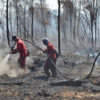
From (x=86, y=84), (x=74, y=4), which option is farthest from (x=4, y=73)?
(x=74, y=4)

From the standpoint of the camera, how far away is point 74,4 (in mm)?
44625

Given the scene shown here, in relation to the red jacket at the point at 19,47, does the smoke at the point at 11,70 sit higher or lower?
lower

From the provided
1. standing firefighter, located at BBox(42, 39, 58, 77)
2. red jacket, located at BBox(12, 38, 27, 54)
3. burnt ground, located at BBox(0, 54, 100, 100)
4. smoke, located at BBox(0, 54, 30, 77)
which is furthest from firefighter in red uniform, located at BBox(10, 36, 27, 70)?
burnt ground, located at BBox(0, 54, 100, 100)

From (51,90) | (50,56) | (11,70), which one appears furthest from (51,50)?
(51,90)

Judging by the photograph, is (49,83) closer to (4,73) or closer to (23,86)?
(23,86)

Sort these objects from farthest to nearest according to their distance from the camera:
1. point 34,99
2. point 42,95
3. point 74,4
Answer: point 74,4 < point 42,95 < point 34,99

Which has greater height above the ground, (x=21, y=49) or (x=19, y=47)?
(x=19, y=47)

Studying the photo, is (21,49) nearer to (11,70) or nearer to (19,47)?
(19,47)

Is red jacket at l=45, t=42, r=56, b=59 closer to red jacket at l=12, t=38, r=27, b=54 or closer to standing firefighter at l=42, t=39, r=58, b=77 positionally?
standing firefighter at l=42, t=39, r=58, b=77

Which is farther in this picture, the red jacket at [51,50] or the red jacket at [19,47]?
the red jacket at [19,47]

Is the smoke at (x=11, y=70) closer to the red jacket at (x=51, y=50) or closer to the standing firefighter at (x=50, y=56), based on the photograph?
the standing firefighter at (x=50, y=56)

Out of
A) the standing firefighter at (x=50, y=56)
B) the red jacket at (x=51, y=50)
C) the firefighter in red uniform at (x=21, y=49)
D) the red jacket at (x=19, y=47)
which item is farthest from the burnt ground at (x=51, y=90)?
the red jacket at (x=19, y=47)

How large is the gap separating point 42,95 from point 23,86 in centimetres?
154

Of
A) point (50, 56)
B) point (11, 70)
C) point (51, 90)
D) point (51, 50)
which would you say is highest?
point (51, 50)
